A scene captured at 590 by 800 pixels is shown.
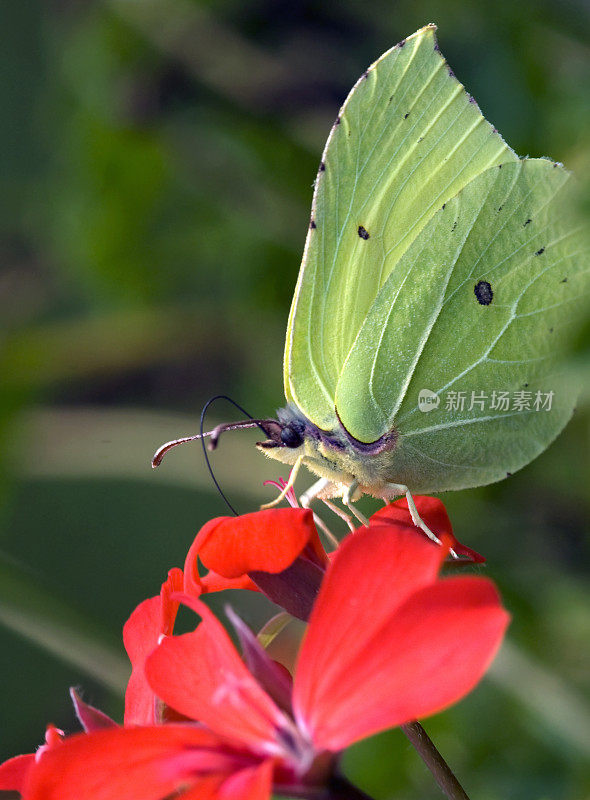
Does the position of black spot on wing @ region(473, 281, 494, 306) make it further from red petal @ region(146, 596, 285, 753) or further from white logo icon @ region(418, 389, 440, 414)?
red petal @ region(146, 596, 285, 753)

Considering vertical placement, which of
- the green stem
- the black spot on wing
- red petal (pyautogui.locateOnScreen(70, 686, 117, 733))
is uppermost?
the black spot on wing

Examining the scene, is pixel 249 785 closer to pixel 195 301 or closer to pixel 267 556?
pixel 267 556

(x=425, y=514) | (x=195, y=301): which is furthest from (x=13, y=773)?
(x=195, y=301)

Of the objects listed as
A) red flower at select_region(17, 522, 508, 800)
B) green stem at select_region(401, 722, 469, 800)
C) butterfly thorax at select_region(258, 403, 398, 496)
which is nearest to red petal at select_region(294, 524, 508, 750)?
red flower at select_region(17, 522, 508, 800)

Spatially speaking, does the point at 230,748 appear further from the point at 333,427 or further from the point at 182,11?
the point at 182,11

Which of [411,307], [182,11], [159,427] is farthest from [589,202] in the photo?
[182,11]

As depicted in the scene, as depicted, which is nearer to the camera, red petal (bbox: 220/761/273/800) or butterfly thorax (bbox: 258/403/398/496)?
red petal (bbox: 220/761/273/800)
